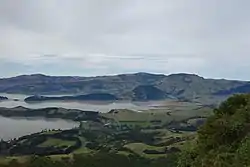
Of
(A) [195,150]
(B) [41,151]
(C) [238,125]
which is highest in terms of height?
(C) [238,125]

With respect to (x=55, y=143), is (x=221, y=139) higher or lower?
higher

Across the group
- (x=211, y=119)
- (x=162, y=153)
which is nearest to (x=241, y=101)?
(x=211, y=119)

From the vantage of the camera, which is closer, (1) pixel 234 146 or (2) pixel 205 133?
(1) pixel 234 146

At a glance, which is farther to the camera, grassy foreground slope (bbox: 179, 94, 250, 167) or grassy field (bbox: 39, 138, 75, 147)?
grassy field (bbox: 39, 138, 75, 147)

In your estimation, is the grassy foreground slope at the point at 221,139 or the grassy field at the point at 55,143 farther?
the grassy field at the point at 55,143

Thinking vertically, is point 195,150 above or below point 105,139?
above

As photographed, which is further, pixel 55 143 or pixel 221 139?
pixel 55 143

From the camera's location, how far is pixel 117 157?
10725 centimetres

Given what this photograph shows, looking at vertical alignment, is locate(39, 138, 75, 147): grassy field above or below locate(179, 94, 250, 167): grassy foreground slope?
below

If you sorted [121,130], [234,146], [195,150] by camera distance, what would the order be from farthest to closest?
1. [121,130]
2. [195,150]
3. [234,146]

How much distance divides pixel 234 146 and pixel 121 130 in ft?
559

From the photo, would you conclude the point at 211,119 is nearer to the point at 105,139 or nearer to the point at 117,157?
the point at 117,157

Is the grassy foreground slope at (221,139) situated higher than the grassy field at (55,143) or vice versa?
the grassy foreground slope at (221,139)

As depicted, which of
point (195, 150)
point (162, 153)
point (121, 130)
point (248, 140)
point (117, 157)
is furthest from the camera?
point (121, 130)
